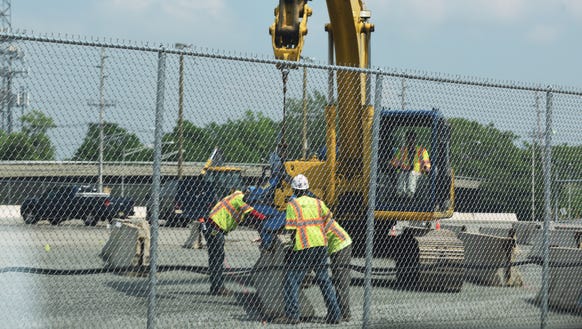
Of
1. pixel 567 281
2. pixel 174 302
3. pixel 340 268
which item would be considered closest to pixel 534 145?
pixel 567 281

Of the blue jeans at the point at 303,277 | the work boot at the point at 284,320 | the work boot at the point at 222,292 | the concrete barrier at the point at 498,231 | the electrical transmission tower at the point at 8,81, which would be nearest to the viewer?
the electrical transmission tower at the point at 8,81

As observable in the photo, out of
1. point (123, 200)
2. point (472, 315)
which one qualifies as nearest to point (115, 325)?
point (123, 200)

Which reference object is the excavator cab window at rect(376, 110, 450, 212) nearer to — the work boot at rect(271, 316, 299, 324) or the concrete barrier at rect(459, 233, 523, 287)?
the concrete barrier at rect(459, 233, 523, 287)

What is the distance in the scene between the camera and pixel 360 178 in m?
13.8

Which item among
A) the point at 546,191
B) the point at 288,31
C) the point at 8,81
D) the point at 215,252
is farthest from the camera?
the point at 288,31

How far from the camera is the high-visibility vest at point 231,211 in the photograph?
11031 mm

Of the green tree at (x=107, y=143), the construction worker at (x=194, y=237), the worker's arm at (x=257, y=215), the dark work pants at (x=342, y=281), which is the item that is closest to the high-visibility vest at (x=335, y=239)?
the dark work pants at (x=342, y=281)

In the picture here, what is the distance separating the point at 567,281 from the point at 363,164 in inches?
141

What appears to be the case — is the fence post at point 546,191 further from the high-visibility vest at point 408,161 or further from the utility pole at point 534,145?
the high-visibility vest at point 408,161

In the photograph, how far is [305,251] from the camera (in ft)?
30.2

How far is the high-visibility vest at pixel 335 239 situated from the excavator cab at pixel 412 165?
410 centimetres

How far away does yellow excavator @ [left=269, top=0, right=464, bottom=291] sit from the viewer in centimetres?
1277

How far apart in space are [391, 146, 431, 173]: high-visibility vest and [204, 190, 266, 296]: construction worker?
3.50m

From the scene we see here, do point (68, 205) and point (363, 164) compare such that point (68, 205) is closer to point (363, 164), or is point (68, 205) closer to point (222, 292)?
point (222, 292)
